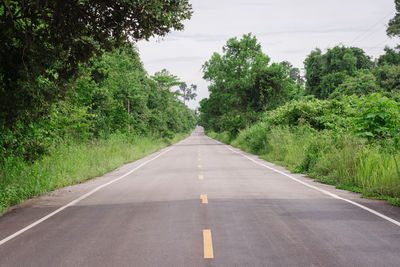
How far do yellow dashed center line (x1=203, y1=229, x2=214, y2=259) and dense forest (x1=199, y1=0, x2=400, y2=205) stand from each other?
16.4ft

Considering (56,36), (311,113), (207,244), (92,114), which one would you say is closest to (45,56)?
(56,36)

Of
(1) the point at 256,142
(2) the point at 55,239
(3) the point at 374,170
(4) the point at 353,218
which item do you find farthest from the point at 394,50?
(2) the point at 55,239

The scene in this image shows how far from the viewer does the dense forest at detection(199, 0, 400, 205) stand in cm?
1203

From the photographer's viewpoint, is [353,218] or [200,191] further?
[200,191]

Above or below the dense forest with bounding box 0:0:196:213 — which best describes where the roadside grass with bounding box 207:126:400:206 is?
below

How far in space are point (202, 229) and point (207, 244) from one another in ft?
2.92

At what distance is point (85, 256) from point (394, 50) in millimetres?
55308

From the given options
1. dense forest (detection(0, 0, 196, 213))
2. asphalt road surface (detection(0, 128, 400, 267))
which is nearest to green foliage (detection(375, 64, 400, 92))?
asphalt road surface (detection(0, 128, 400, 267))

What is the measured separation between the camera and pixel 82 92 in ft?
71.0

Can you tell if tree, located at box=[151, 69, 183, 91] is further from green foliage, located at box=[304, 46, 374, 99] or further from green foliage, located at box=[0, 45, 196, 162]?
green foliage, located at box=[304, 46, 374, 99]

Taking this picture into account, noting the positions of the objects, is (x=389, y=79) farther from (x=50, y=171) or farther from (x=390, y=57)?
(x=50, y=171)

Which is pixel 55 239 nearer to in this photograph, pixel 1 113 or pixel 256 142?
pixel 1 113

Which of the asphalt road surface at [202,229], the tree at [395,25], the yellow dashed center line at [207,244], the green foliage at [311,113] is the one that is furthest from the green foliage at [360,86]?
the yellow dashed center line at [207,244]

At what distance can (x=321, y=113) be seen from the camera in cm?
2497
